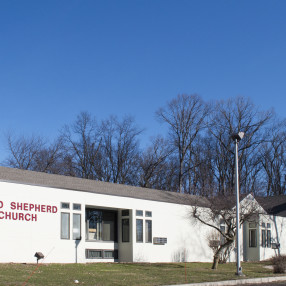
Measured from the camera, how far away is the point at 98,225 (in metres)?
28.0

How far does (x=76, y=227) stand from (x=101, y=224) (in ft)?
10.4

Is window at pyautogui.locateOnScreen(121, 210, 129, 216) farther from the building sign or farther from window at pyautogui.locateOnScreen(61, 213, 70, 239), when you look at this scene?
the building sign

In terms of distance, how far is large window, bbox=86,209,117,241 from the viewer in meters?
27.5

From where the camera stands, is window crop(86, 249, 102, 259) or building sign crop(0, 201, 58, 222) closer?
building sign crop(0, 201, 58, 222)

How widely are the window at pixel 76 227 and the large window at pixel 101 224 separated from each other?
1986 mm

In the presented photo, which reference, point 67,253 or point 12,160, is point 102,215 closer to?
point 67,253

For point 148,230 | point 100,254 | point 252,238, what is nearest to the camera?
point 100,254

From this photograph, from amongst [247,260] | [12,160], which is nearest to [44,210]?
[247,260]

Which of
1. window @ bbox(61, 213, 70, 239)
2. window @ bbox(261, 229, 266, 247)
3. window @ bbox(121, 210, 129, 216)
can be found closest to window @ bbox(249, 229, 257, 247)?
window @ bbox(261, 229, 266, 247)

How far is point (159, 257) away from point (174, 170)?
26.2 metres

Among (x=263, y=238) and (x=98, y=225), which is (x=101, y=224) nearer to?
(x=98, y=225)

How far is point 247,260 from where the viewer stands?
35.3 m

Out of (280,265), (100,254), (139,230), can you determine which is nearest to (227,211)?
(139,230)

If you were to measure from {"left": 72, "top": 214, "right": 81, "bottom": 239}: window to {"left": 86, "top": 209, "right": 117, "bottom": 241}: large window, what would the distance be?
1.99 meters
